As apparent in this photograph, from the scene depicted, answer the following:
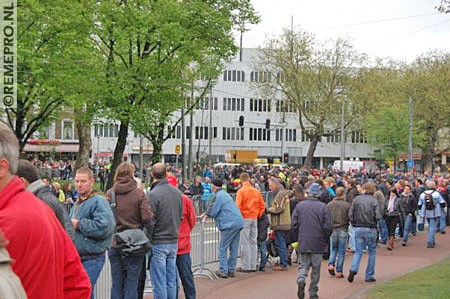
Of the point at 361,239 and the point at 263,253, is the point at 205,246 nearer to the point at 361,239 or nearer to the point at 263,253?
the point at 263,253

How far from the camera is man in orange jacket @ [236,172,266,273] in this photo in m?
14.2

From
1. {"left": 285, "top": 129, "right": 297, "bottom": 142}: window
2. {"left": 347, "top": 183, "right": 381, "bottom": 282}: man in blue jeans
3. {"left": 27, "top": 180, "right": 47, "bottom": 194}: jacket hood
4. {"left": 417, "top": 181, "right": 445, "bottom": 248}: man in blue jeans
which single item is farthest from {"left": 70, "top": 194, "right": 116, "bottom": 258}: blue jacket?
{"left": 285, "top": 129, "right": 297, "bottom": 142}: window

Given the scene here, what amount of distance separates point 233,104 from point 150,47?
6275 cm

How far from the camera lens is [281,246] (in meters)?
14.8

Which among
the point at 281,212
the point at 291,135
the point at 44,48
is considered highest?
the point at 44,48

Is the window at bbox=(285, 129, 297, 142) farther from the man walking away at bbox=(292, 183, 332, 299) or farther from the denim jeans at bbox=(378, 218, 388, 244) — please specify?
the man walking away at bbox=(292, 183, 332, 299)

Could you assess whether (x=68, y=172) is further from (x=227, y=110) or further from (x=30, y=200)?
(x=30, y=200)

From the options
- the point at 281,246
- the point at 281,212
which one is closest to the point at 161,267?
the point at 281,212

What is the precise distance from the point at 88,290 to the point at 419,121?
63759 millimetres

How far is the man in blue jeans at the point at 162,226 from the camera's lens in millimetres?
9266

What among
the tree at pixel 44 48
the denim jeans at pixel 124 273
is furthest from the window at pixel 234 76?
the denim jeans at pixel 124 273

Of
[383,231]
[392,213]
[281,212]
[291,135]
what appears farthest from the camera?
[291,135]

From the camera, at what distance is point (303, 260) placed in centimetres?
1120

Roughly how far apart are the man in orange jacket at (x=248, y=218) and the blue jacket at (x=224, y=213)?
1.00 m
